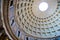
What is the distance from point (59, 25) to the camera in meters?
18.9

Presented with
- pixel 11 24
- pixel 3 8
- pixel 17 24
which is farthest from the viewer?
pixel 17 24

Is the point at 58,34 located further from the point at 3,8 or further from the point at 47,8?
the point at 3,8

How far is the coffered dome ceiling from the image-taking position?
17842 millimetres

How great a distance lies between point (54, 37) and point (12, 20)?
5909 millimetres

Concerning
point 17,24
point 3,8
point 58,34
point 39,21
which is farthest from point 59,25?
point 3,8

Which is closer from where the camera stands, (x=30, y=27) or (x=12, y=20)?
(x=12, y=20)

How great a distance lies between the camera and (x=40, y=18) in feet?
64.3

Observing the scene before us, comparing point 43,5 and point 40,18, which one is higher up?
point 43,5

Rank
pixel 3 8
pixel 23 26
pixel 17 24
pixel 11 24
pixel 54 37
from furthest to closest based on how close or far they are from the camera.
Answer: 1. pixel 54 37
2. pixel 23 26
3. pixel 17 24
4. pixel 11 24
5. pixel 3 8

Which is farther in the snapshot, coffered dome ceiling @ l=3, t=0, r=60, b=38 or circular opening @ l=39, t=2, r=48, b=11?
Result: circular opening @ l=39, t=2, r=48, b=11

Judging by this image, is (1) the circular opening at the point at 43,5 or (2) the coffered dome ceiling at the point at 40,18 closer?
(2) the coffered dome ceiling at the point at 40,18

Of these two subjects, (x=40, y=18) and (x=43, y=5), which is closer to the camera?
(x=40, y=18)

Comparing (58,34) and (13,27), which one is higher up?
(13,27)

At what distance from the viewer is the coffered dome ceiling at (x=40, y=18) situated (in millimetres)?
17842
